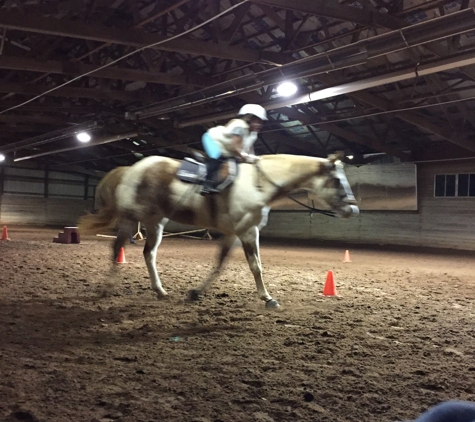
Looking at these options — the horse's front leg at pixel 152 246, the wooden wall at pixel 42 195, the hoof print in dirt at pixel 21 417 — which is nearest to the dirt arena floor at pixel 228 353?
the hoof print in dirt at pixel 21 417

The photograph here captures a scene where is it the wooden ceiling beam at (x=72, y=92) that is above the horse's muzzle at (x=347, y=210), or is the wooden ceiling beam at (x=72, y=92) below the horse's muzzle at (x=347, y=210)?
above

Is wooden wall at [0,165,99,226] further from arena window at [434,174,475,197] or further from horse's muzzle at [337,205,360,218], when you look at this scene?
horse's muzzle at [337,205,360,218]

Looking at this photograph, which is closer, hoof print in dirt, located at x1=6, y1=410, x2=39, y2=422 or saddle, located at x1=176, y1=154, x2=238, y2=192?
hoof print in dirt, located at x1=6, y1=410, x2=39, y2=422

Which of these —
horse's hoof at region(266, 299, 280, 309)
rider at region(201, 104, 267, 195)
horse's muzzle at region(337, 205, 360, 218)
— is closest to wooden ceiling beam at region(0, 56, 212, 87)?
rider at region(201, 104, 267, 195)

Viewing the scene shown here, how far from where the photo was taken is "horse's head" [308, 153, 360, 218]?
4.94 m

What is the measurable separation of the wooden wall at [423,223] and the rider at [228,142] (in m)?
13.9

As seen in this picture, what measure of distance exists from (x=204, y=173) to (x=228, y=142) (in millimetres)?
454

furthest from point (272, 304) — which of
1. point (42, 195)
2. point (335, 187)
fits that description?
point (42, 195)

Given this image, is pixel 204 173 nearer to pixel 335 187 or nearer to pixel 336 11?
pixel 335 187

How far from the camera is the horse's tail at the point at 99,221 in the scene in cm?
567

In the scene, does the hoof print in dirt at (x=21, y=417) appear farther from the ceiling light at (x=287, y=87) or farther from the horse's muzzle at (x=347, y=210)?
the ceiling light at (x=287, y=87)

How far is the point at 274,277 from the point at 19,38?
29.8 feet

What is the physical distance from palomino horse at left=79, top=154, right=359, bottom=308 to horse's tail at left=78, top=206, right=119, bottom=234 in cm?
43

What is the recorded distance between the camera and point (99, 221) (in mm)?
5719
